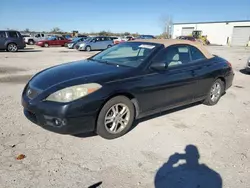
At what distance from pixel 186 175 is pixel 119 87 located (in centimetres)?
156

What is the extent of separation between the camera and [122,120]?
3.83m

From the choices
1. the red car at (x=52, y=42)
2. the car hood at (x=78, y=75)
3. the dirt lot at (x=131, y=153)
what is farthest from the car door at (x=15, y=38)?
the car hood at (x=78, y=75)

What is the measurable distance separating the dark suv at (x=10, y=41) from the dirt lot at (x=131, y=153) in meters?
16.6

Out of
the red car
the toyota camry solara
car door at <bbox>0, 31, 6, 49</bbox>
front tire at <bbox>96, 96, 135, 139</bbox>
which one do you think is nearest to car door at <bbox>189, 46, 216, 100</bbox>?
the toyota camry solara

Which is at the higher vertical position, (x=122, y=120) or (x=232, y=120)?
(x=122, y=120)

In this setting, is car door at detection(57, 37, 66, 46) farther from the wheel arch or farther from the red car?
the wheel arch

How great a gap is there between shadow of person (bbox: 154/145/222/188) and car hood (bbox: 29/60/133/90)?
4.99ft

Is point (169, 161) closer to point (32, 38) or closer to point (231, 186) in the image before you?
point (231, 186)

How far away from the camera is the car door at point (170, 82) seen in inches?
159

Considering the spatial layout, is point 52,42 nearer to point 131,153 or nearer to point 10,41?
point 10,41

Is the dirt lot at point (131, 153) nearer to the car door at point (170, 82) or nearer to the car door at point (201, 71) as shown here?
the car door at point (170, 82)

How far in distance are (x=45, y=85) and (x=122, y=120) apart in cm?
132

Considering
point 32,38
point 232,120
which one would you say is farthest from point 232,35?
point 232,120

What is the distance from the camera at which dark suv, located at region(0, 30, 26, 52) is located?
1903 cm
